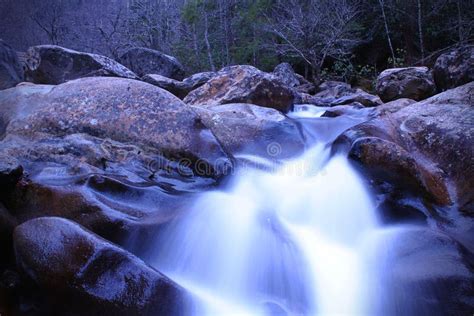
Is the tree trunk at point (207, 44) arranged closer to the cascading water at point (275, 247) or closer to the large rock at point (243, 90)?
the large rock at point (243, 90)

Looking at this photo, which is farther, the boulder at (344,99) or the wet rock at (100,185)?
the boulder at (344,99)

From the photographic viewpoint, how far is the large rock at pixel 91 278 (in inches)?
72.3

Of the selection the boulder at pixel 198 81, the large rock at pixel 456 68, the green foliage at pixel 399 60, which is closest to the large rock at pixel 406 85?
the large rock at pixel 456 68

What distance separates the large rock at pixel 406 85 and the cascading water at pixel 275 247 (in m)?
5.53

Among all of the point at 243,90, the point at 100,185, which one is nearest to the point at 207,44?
the point at 243,90

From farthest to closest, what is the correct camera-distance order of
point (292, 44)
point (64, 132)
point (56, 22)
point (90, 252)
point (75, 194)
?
point (56, 22) < point (292, 44) < point (64, 132) < point (75, 194) < point (90, 252)

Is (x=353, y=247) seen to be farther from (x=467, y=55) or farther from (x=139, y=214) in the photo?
(x=467, y=55)

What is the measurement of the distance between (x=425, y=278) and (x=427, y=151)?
1685mm

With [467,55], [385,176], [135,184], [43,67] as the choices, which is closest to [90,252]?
[135,184]

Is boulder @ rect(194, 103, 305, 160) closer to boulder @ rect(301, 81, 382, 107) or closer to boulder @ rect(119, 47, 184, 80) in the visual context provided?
boulder @ rect(301, 81, 382, 107)

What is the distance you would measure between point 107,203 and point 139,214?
239 mm

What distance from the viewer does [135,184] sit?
2.90m

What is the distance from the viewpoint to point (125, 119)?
347cm

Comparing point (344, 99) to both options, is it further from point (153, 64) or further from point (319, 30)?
point (153, 64)
